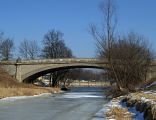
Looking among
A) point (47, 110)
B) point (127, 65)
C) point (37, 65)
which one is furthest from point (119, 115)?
point (37, 65)

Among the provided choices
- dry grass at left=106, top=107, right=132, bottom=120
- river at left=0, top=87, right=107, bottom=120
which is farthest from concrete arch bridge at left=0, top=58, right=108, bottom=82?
dry grass at left=106, top=107, right=132, bottom=120

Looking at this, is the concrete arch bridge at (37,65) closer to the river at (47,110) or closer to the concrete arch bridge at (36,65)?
the concrete arch bridge at (36,65)

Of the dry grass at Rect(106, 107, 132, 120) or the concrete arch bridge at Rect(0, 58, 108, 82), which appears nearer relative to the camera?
the dry grass at Rect(106, 107, 132, 120)

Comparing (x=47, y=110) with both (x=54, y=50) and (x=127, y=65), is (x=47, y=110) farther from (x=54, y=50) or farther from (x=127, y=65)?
(x=54, y=50)

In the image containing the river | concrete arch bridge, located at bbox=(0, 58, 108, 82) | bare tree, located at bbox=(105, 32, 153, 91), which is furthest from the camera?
concrete arch bridge, located at bbox=(0, 58, 108, 82)

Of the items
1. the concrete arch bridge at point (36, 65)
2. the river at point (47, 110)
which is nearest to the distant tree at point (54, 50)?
the concrete arch bridge at point (36, 65)

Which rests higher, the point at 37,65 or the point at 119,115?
the point at 37,65

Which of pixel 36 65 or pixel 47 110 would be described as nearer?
pixel 47 110

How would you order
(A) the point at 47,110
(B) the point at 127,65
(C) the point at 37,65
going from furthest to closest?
(C) the point at 37,65, (B) the point at 127,65, (A) the point at 47,110

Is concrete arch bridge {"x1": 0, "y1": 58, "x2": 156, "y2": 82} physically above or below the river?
above

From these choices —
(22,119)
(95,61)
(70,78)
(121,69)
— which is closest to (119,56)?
(121,69)

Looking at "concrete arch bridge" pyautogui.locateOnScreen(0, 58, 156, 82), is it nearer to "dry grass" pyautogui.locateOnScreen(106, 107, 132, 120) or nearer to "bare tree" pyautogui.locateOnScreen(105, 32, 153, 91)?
"bare tree" pyautogui.locateOnScreen(105, 32, 153, 91)

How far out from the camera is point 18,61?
87750mm

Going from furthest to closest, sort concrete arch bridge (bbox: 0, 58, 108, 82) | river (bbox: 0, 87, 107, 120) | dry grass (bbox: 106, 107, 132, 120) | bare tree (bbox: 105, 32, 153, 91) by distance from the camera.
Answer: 1. concrete arch bridge (bbox: 0, 58, 108, 82)
2. bare tree (bbox: 105, 32, 153, 91)
3. river (bbox: 0, 87, 107, 120)
4. dry grass (bbox: 106, 107, 132, 120)
